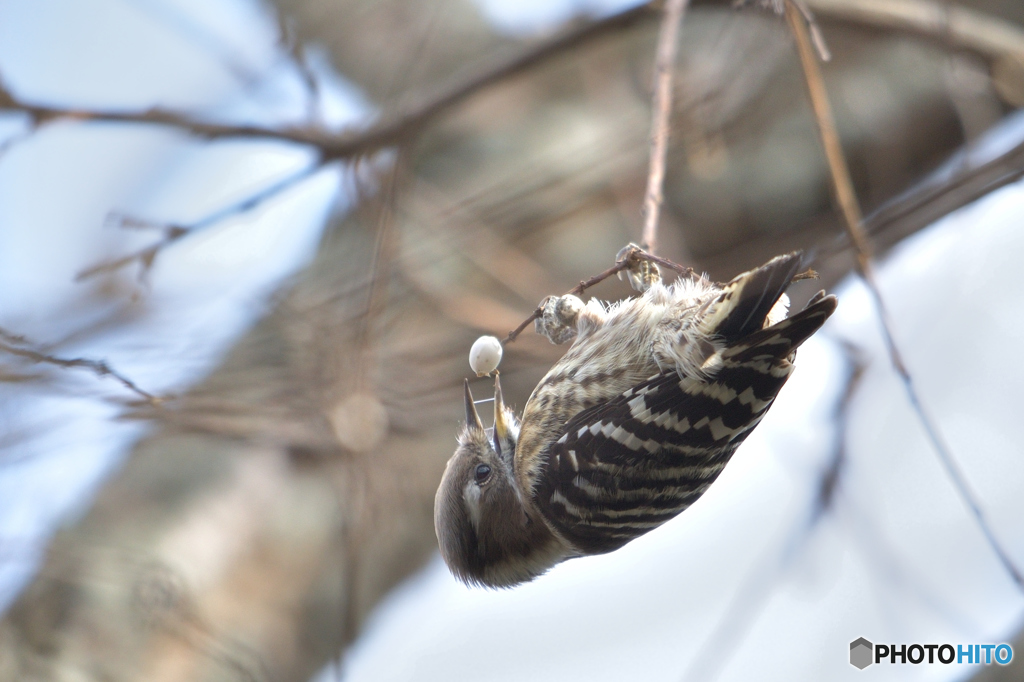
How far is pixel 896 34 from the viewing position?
218 centimetres

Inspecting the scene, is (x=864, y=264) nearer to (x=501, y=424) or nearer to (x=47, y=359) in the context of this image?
(x=501, y=424)

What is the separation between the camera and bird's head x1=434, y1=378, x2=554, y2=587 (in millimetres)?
1688

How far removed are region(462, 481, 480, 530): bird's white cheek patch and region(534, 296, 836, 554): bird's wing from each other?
188 mm

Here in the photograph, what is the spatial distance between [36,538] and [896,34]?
109 inches

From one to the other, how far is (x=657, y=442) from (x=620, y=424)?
0.28 ft

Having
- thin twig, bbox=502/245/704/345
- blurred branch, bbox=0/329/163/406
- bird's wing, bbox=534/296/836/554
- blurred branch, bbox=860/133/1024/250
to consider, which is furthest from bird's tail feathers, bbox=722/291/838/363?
blurred branch, bbox=0/329/163/406

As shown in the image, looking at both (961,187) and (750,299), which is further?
(961,187)

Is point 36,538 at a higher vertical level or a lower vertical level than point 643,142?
lower

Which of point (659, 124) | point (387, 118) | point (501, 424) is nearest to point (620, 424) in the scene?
point (501, 424)

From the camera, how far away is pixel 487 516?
1.73 meters

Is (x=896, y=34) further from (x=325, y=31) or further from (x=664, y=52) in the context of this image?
(x=325, y=31)

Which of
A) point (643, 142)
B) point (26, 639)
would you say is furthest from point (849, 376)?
point (26, 639)

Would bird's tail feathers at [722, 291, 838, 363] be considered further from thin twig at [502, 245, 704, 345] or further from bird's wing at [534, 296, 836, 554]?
thin twig at [502, 245, 704, 345]

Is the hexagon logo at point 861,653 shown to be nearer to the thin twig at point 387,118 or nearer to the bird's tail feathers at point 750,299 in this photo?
the bird's tail feathers at point 750,299
